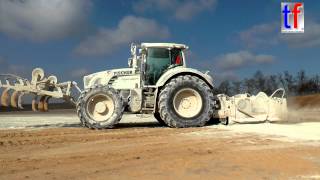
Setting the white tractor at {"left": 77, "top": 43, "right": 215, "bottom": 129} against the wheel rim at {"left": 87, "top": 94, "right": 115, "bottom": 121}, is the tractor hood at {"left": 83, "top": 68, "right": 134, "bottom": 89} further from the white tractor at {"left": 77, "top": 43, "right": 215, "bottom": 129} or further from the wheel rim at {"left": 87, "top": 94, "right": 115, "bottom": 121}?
the wheel rim at {"left": 87, "top": 94, "right": 115, "bottom": 121}

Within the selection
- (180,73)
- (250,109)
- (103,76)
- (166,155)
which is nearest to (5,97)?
(103,76)

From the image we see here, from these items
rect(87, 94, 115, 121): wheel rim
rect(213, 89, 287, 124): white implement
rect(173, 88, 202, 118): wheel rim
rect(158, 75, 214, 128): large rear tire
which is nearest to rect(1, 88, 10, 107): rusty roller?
rect(87, 94, 115, 121): wheel rim

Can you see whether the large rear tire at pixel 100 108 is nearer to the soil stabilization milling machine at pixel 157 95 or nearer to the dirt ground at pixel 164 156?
the soil stabilization milling machine at pixel 157 95

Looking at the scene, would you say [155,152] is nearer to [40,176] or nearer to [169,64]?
[40,176]

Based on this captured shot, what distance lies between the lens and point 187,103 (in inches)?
561

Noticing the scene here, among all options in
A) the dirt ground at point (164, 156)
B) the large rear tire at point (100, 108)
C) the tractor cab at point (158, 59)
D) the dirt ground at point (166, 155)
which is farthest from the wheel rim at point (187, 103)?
the dirt ground at point (164, 156)

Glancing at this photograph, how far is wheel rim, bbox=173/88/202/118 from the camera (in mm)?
14031

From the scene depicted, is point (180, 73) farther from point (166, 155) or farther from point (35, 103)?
point (166, 155)

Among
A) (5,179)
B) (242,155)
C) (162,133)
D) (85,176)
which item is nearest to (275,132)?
(162,133)

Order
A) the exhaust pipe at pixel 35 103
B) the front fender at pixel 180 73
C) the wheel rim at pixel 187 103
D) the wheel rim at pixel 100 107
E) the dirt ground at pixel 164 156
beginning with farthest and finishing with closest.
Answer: the exhaust pipe at pixel 35 103
the wheel rim at pixel 187 103
the front fender at pixel 180 73
the wheel rim at pixel 100 107
the dirt ground at pixel 164 156

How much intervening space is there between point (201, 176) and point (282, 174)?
106cm

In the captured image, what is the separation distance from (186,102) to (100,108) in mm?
2571

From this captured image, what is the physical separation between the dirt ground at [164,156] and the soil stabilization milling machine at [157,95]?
240 centimetres

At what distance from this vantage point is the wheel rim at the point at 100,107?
13.8 m
